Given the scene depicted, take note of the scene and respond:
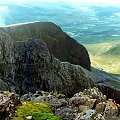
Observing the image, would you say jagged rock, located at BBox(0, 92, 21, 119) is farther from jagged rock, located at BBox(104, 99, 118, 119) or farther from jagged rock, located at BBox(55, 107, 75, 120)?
jagged rock, located at BBox(104, 99, 118, 119)

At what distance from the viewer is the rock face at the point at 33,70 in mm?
74369

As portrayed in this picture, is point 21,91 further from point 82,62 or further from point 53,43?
point 82,62

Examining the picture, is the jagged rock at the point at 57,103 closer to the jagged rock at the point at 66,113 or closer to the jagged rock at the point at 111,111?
the jagged rock at the point at 66,113

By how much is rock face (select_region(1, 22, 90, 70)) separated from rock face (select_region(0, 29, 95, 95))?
40.7m

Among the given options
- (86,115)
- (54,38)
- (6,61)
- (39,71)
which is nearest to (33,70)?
(39,71)

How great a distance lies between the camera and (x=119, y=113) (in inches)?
1390

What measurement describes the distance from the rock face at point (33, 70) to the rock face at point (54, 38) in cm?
4070

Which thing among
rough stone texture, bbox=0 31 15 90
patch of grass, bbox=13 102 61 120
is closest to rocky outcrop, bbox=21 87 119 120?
patch of grass, bbox=13 102 61 120

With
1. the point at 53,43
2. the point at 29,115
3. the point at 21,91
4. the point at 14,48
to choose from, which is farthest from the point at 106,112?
the point at 53,43

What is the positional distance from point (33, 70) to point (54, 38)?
72777 mm

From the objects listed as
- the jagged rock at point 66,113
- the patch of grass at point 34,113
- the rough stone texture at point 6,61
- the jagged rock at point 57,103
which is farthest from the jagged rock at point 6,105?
the rough stone texture at point 6,61

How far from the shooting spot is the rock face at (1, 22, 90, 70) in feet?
438

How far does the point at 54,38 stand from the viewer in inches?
6068

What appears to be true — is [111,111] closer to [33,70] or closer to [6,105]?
[6,105]
